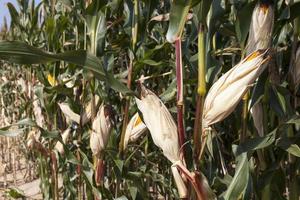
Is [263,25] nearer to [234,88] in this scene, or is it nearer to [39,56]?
[234,88]

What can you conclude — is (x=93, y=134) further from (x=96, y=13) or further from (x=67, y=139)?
(x=67, y=139)

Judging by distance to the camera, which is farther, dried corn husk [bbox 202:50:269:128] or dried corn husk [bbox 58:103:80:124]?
dried corn husk [bbox 58:103:80:124]

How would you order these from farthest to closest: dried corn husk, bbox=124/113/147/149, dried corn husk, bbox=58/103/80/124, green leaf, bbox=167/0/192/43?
dried corn husk, bbox=58/103/80/124 < dried corn husk, bbox=124/113/147/149 < green leaf, bbox=167/0/192/43

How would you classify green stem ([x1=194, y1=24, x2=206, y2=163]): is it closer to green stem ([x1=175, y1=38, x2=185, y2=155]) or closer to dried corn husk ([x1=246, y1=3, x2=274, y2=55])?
green stem ([x1=175, y1=38, x2=185, y2=155])

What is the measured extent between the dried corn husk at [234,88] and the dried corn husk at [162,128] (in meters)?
0.09

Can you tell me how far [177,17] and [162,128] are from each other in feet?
0.90

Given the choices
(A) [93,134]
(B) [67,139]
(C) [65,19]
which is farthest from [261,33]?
(B) [67,139]

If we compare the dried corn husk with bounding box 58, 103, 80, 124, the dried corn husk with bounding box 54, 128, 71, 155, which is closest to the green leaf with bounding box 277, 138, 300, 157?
the dried corn husk with bounding box 58, 103, 80, 124

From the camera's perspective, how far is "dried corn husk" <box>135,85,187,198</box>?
3.35 ft

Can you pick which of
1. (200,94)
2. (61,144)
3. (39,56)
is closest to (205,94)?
(200,94)

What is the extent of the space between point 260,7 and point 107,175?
183 centimetres

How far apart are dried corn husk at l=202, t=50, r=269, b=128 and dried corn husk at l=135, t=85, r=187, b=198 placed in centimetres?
9

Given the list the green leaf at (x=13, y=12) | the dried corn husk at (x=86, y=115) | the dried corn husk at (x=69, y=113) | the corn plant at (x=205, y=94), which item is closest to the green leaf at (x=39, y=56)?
the corn plant at (x=205, y=94)

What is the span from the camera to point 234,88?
1000 mm
